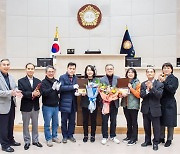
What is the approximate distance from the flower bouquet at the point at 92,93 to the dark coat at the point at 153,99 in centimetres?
74

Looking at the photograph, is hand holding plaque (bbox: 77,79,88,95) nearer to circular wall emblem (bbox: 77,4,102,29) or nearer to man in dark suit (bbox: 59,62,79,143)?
man in dark suit (bbox: 59,62,79,143)

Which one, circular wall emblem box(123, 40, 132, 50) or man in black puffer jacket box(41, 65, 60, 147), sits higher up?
circular wall emblem box(123, 40, 132, 50)

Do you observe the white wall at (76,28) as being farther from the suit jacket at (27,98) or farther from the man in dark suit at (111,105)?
the suit jacket at (27,98)

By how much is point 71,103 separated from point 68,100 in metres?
0.07

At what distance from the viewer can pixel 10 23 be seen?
897 cm

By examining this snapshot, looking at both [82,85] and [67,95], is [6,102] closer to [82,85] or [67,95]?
[67,95]

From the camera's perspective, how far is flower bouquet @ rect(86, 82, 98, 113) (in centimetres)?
433

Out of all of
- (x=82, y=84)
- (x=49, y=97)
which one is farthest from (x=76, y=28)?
(x=49, y=97)

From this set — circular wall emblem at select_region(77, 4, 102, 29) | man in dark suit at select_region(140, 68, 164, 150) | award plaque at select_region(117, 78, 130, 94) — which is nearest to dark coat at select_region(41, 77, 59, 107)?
award plaque at select_region(117, 78, 130, 94)

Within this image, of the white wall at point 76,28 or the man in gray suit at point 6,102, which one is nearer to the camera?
the man in gray suit at point 6,102

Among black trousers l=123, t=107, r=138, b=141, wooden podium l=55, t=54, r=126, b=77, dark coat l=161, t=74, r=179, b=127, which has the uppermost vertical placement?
wooden podium l=55, t=54, r=126, b=77

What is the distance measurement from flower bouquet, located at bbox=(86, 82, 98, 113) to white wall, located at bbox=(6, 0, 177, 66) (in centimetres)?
484

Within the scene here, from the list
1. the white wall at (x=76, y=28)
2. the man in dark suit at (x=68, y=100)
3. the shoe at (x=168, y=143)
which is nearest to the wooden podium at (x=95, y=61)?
the man in dark suit at (x=68, y=100)

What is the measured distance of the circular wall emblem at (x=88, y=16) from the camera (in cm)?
908
